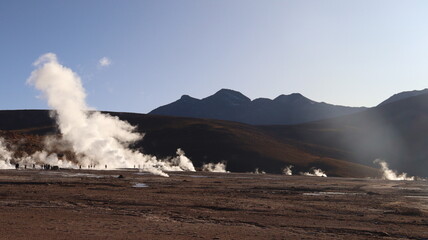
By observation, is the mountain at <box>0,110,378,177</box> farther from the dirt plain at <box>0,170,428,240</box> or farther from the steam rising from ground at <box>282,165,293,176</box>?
the dirt plain at <box>0,170,428,240</box>

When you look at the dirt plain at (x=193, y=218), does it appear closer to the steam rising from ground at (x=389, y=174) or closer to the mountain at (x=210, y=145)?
the mountain at (x=210, y=145)

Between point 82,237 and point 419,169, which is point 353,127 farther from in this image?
point 82,237

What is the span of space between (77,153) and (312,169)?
64220 mm

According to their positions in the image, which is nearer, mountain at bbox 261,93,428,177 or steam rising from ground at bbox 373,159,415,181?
steam rising from ground at bbox 373,159,415,181

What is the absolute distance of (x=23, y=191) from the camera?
1371 inches

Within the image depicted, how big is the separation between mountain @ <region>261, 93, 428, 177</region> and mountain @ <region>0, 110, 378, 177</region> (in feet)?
35.6

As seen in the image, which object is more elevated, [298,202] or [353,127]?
[353,127]

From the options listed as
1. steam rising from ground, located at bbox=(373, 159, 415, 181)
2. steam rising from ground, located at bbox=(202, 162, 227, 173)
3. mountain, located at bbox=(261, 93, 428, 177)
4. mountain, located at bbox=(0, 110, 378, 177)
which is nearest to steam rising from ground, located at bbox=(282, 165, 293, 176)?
mountain, located at bbox=(0, 110, 378, 177)

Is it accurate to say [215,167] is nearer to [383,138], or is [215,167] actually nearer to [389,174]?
[389,174]

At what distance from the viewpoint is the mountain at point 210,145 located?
4589 inches

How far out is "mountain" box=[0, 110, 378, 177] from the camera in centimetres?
11656

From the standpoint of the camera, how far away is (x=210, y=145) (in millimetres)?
136375

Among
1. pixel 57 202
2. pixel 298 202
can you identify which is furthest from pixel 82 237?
pixel 298 202

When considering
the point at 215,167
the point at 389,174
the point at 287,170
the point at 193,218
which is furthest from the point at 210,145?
the point at 193,218
